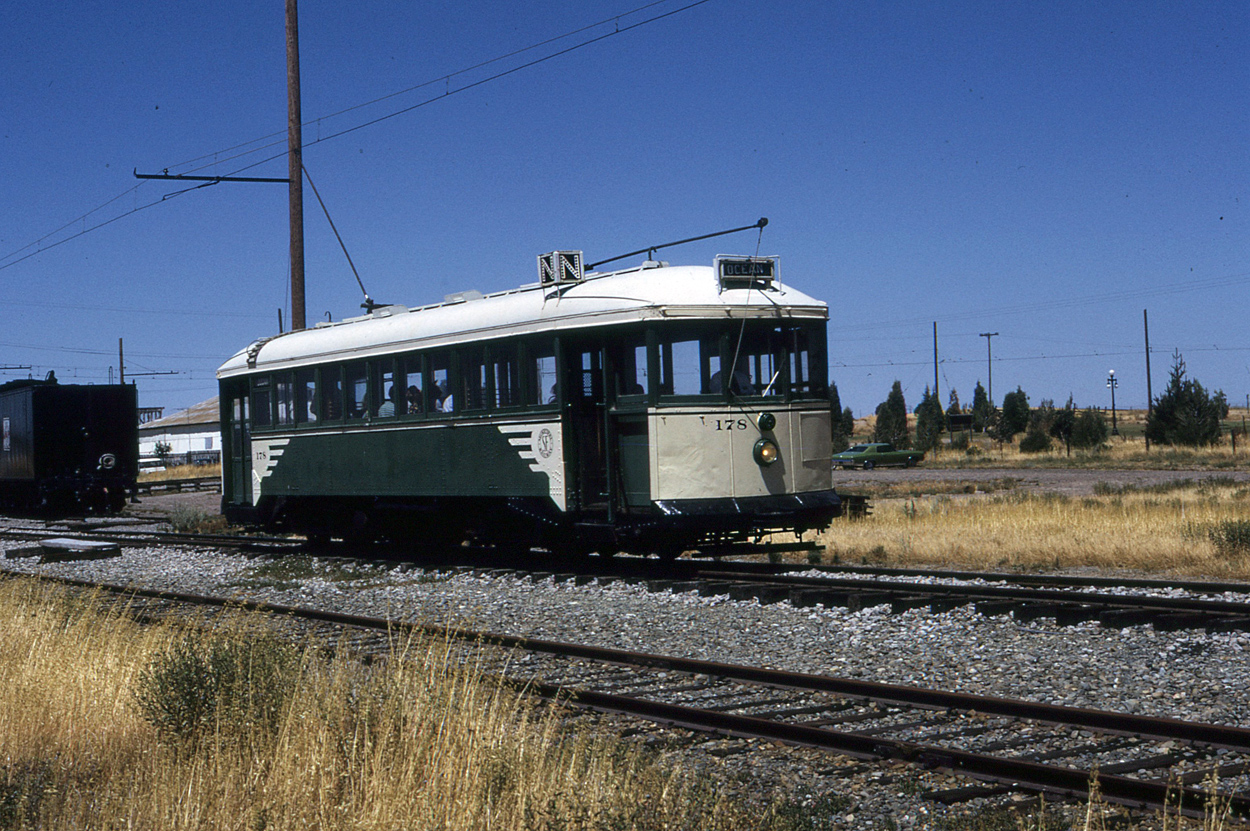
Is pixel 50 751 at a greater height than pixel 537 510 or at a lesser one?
lesser

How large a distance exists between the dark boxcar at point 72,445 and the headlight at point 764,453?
78.2 ft

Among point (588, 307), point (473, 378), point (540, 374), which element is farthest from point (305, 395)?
point (588, 307)

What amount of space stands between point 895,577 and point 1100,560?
343cm

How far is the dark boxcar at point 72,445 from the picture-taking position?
101 ft

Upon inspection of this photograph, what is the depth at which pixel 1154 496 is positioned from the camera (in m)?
26.8

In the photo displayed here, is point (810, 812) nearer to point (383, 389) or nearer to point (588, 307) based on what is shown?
point (588, 307)

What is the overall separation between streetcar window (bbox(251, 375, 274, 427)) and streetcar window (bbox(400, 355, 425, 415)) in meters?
3.78

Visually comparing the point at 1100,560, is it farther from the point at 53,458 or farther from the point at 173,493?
the point at 173,493

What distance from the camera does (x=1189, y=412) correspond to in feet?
186

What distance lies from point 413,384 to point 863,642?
7884 mm

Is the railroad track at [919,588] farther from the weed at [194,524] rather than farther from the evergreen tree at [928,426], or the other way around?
the evergreen tree at [928,426]

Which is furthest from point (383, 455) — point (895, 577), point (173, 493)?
point (173, 493)

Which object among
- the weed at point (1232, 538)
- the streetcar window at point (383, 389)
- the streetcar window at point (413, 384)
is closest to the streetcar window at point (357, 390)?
the streetcar window at point (383, 389)

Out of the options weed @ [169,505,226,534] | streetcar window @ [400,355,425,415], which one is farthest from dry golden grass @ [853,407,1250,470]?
streetcar window @ [400,355,425,415]
